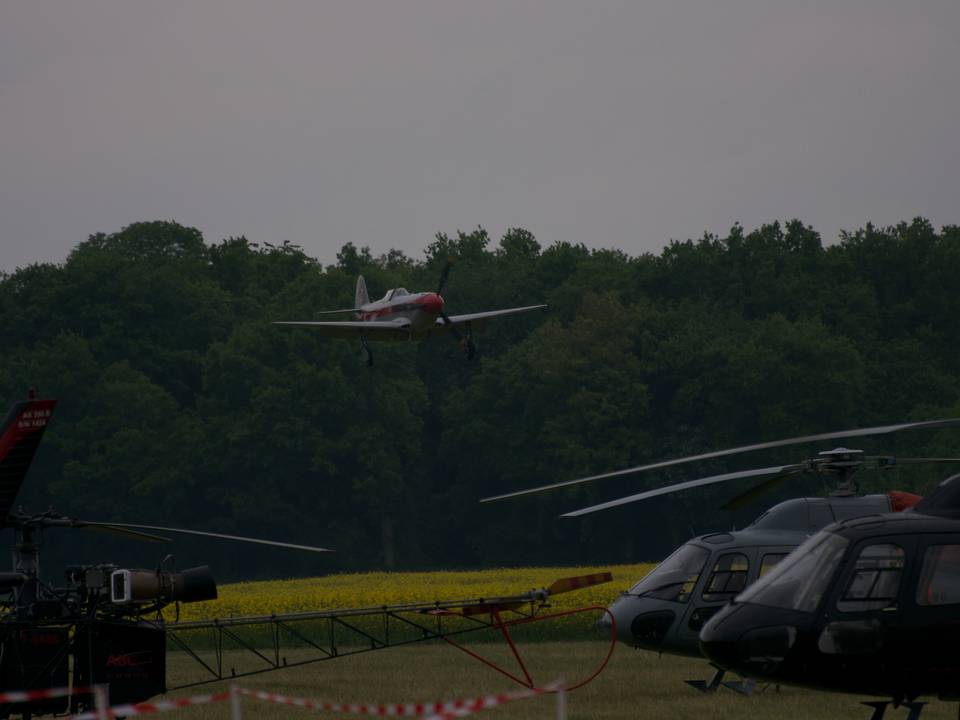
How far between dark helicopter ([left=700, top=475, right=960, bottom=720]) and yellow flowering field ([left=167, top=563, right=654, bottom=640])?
17699 mm

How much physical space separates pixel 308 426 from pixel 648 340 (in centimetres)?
1779

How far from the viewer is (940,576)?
533 inches

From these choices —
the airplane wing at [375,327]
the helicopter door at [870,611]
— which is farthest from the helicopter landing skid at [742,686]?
the airplane wing at [375,327]

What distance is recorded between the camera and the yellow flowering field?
3534 centimetres

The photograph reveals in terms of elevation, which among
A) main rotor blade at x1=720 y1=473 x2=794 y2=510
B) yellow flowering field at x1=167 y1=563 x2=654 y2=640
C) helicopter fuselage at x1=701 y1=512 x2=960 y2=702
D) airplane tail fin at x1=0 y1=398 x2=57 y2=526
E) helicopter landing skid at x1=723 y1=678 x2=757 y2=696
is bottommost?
yellow flowering field at x1=167 y1=563 x2=654 y2=640

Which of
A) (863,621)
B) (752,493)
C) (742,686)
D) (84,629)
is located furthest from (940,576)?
(84,629)

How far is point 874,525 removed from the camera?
541 inches

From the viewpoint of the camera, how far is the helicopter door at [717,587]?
20219mm

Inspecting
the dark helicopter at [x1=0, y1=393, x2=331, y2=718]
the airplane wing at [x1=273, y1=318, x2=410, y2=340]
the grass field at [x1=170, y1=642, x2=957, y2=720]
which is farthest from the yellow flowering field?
the dark helicopter at [x1=0, y1=393, x2=331, y2=718]

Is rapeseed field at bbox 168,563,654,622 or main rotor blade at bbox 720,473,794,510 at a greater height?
main rotor blade at bbox 720,473,794,510

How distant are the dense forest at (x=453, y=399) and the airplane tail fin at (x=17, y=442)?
60014 mm

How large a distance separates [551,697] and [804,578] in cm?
875

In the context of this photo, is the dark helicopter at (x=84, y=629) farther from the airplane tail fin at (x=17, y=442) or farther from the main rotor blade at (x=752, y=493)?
the main rotor blade at (x=752, y=493)

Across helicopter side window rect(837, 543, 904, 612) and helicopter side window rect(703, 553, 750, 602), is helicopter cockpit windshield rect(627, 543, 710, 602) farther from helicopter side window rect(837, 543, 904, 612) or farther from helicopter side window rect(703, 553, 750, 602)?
helicopter side window rect(837, 543, 904, 612)
